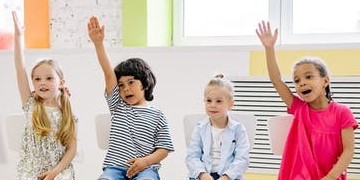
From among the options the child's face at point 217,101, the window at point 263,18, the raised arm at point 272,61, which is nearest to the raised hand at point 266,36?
the raised arm at point 272,61

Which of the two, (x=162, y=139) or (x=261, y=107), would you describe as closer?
(x=162, y=139)

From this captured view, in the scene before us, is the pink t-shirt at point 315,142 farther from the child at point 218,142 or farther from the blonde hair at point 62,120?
the blonde hair at point 62,120

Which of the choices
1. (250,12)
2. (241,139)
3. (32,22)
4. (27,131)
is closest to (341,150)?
(241,139)

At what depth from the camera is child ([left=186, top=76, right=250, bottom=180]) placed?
2275 millimetres

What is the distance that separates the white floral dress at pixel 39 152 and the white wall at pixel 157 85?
1.68 ft

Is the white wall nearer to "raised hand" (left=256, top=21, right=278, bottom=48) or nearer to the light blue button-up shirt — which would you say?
"raised hand" (left=256, top=21, right=278, bottom=48)

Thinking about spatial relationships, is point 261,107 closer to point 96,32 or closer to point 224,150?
point 224,150

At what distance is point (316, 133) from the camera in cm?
226

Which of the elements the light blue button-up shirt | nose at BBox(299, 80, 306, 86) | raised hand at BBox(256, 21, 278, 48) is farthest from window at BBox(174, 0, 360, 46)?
the light blue button-up shirt

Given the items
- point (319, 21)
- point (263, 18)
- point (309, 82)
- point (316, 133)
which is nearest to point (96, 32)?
point (309, 82)

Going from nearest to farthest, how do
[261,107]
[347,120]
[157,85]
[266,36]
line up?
[347,120] → [266,36] → [261,107] → [157,85]

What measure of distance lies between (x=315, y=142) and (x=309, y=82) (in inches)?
10.2

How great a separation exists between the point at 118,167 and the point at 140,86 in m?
0.39

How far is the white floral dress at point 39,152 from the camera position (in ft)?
7.86
